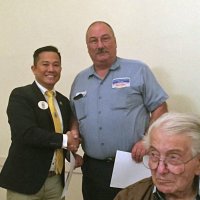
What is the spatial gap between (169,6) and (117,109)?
0.94 metres

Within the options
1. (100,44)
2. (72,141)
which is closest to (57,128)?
(72,141)

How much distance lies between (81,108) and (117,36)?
743 mm

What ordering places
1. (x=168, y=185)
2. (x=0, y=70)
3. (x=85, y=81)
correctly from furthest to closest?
(x=0, y=70) → (x=85, y=81) → (x=168, y=185)

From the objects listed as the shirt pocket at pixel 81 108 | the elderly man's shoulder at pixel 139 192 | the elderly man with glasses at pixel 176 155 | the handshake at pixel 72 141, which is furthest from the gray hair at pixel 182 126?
the shirt pocket at pixel 81 108

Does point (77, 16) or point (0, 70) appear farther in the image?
Answer: point (0, 70)

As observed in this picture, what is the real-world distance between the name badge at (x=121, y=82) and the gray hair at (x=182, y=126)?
0.75m

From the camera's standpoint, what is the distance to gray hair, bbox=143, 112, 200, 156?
55.6 inches

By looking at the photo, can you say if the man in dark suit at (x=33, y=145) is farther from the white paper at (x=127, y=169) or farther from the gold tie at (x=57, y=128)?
the white paper at (x=127, y=169)

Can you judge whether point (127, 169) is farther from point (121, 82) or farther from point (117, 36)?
point (117, 36)

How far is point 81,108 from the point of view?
91.4 inches

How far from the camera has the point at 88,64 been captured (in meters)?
2.86

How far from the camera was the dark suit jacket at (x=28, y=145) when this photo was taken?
204 centimetres

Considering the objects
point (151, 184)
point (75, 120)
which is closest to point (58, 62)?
point (75, 120)

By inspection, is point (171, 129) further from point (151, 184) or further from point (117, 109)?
point (117, 109)
